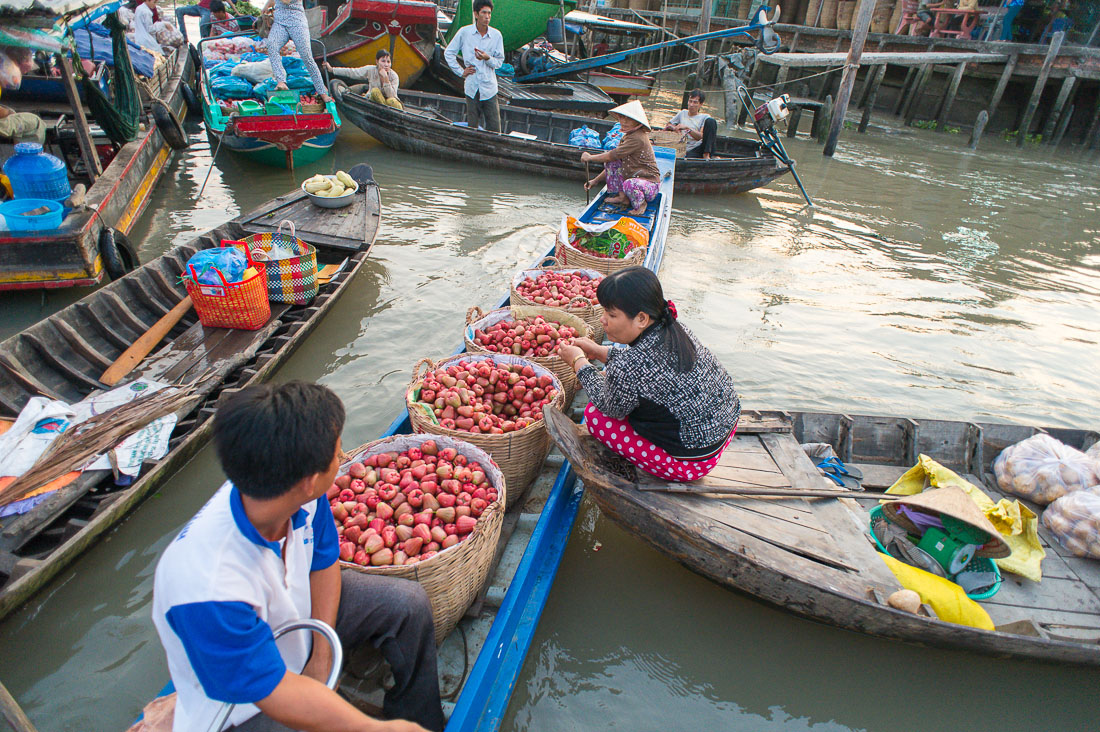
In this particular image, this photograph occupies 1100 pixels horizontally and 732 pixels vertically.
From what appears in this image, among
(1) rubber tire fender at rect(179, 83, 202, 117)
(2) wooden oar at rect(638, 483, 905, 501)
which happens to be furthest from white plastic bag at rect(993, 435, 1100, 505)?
(1) rubber tire fender at rect(179, 83, 202, 117)

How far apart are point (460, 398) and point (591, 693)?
1.52m

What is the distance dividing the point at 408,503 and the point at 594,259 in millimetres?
3383

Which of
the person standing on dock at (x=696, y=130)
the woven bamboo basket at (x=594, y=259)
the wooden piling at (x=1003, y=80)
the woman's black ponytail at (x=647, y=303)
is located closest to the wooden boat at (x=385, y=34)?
the person standing on dock at (x=696, y=130)

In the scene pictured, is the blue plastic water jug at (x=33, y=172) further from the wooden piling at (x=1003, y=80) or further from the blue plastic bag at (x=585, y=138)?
the wooden piling at (x=1003, y=80)

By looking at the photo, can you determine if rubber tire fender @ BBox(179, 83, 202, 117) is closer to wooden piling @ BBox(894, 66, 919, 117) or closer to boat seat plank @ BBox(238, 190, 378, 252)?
boat seat plank @ BBox(238, 190, 378, 252)

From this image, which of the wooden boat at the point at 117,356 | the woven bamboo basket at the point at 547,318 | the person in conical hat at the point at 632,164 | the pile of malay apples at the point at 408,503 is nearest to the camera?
the pile of malay apples at the point at 408,503

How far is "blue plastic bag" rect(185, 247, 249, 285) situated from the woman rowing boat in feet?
10.1

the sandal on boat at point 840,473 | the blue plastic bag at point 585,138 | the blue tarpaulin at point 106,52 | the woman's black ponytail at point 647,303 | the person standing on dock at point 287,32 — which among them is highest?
the person standing on dock at point 287,32

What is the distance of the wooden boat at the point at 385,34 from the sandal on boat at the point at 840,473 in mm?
13065

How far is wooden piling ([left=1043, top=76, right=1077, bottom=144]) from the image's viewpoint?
52.4ft

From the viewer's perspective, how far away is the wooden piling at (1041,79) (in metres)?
15.3

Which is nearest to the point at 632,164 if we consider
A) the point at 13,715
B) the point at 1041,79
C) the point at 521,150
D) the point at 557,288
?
the point at 557,288

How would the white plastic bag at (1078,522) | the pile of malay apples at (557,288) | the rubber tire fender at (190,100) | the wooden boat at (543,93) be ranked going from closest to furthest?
the white plastic bag at (1078,522), the pile of malay apples at (557,288), the rubber tire fender at (190,100), the wooden boat at (543,93)

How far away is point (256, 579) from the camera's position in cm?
135
